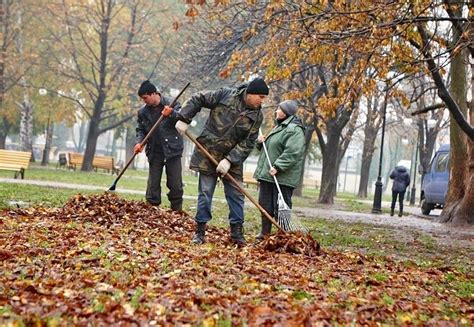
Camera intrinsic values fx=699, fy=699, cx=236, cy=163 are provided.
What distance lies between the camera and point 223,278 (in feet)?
18.1

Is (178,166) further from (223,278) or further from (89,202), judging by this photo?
(223,278)

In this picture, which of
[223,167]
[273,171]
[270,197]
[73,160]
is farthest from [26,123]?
[223,167]

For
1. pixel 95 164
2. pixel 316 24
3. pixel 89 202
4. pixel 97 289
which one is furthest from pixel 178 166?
pixel 95 164

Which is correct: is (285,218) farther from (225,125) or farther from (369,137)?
(369,137)

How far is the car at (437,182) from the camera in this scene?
73.8 feet

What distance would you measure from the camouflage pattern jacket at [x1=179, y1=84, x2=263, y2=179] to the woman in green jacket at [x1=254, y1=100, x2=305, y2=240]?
69 centimetres

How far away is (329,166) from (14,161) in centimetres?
1106

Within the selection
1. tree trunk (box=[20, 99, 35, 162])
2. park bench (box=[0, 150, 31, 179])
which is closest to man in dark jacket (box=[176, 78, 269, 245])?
park bench (box=[0, 150, 31, 179])

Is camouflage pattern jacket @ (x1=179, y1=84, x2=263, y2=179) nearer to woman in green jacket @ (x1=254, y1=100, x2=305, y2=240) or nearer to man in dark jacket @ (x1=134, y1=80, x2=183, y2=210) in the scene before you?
woman in green jacket @ (x1=254, y1=100, x2=305, y2=240)

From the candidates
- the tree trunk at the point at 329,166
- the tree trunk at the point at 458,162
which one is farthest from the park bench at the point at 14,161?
the tree trunk at the point at 458,162

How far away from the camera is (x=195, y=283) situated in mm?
5234

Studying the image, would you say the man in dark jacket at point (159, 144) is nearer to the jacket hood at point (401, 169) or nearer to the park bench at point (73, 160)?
the jacket hood at point (401, 169)

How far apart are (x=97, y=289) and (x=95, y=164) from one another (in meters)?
30.6

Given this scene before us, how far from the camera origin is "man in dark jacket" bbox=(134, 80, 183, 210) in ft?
32.2
